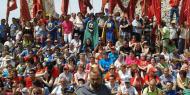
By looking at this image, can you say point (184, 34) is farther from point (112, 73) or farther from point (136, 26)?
point (112, 73)

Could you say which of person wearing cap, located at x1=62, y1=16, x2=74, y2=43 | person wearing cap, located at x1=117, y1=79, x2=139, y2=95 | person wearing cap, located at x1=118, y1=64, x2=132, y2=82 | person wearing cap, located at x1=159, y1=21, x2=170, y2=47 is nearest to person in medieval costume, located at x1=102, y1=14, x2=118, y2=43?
person wearing cap, located at x1=62, y1=16, x2=74, y2=43

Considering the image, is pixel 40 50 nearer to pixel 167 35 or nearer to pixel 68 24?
pixel 68 24

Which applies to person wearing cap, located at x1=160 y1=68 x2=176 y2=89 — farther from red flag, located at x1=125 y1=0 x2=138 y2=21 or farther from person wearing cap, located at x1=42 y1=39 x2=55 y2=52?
red flag, located at x1=125 y1=0 x2=138 y2=21

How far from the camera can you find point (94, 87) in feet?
30.4

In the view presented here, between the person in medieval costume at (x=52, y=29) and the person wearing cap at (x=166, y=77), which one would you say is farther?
the person in medieval costume at (x=52, y=29)

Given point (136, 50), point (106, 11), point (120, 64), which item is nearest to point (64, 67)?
point (120, 64)

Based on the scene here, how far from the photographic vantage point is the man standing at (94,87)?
9.22 meters

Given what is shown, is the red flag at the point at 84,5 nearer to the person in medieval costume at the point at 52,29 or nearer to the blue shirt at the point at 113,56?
the person in medieval costume at the point at 52,29

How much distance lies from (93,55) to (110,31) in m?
2.58

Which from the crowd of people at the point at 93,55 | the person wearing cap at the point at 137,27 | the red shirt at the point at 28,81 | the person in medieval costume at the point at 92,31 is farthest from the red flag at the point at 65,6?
the red shirt at the point at 28,81

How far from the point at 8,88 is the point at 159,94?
4.35 meters

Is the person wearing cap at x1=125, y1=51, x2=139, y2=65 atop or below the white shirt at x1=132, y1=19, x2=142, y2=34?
below

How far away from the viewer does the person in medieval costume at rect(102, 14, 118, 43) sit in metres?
23.7

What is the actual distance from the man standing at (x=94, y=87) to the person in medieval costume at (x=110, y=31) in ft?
46.7
